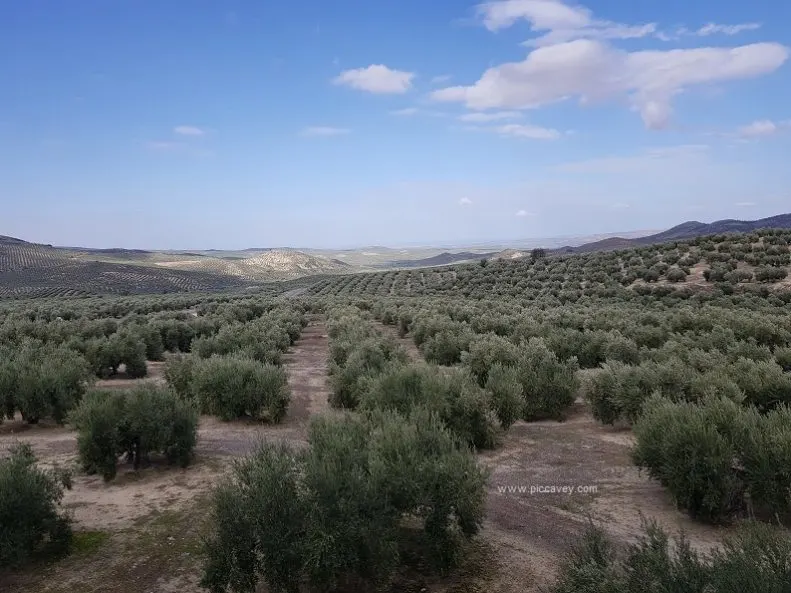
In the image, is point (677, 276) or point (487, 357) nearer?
point (487, 357)

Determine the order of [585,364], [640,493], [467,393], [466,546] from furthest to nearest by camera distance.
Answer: [585,364] < [467,393] < [640,493] < [466,546]

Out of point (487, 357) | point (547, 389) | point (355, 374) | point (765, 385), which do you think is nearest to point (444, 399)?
point (547, 389)

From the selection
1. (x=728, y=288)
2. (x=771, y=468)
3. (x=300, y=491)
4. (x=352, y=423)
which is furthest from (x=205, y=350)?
(x=728, y=288)

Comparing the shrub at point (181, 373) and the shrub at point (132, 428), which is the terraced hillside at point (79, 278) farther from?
the shrub at point (132, 428)

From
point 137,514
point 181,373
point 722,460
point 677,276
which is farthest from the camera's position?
point 677,276

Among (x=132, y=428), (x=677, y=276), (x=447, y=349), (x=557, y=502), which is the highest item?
(x=677, y=276)

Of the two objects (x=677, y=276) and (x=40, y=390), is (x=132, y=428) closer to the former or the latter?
(x=40, y=390)

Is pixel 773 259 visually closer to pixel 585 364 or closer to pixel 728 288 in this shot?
pixel 728 288
